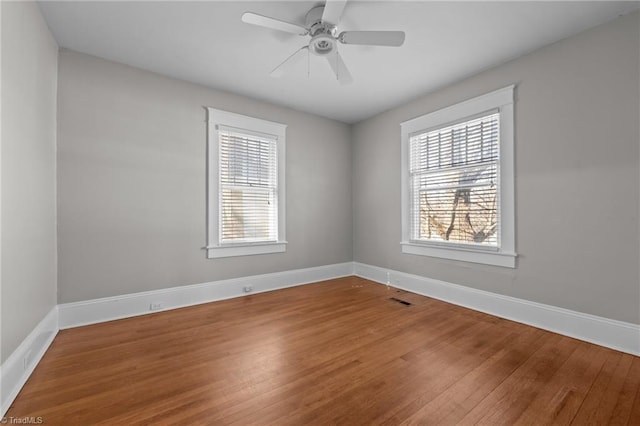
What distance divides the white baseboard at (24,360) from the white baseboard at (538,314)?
3.95 meters

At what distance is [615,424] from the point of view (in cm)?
147

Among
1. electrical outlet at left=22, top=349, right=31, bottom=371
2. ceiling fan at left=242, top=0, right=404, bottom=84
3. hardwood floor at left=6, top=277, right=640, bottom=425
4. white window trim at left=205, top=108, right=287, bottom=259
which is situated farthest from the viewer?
white window trim at left=205, top=108, right=287, bottom=259

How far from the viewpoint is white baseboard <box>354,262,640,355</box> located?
7.36 feet

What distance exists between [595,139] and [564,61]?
2.71ft

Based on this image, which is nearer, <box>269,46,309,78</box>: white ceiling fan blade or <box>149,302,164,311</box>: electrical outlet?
<box>269,46,309,78</box>: white ceiling fan blade

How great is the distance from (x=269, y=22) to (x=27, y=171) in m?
2.11

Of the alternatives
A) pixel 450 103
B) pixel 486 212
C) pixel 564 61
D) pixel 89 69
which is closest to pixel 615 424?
pixel 486 212

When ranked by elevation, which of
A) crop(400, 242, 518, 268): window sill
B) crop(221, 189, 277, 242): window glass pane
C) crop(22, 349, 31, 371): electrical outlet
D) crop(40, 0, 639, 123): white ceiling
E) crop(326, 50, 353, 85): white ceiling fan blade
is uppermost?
crop(40, 0, 639, 123): white ceiling

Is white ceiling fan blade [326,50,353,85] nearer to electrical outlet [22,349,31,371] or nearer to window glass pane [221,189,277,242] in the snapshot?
window glass pane [221,189,277,242]

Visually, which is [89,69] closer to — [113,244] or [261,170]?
[113,244]

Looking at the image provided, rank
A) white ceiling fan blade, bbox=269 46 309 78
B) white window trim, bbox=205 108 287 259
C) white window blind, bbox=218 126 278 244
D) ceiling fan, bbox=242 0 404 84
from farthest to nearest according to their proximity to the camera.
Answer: white window blind, bbox=218 126 278 244
white window trim, bbox=205 108 287 259
white ceiling fan blade, bbox=269 46 309 78
ceiling fan, bbox=242 0 404 84

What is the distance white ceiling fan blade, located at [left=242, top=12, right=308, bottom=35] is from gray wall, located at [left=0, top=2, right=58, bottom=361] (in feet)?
4.80

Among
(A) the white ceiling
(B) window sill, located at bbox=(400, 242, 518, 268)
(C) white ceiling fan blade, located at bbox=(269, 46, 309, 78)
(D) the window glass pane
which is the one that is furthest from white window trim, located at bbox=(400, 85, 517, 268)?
(D) the window glass pane

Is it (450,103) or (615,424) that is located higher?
(450,103)
